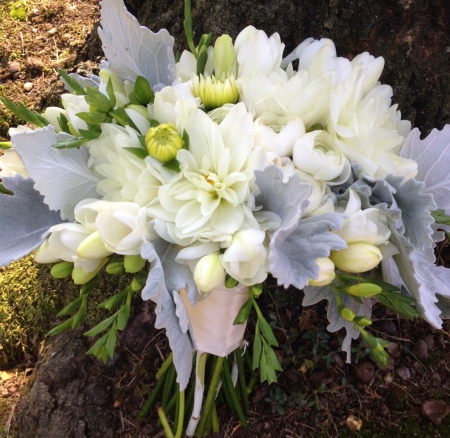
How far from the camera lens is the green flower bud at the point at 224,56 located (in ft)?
2.39

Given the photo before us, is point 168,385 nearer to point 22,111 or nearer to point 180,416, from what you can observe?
point 180,416

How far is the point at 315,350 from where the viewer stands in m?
1.29

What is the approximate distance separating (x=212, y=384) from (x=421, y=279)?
611 millimetres

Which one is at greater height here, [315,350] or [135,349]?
[315,350]

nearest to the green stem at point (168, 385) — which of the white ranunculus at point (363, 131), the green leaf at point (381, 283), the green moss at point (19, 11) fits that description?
the green leaf at point (381, 283)

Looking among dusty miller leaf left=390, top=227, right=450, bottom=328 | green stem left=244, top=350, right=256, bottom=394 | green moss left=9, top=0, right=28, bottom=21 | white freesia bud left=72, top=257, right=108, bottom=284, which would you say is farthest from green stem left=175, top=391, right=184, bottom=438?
green moss left=9, top=0, right=28, bottom=21

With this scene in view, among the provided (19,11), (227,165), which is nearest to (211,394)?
(227,165)

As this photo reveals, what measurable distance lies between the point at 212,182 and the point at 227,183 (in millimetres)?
22

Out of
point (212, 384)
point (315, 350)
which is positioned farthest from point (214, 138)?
point (315, 350)

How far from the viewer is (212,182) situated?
0.64 m

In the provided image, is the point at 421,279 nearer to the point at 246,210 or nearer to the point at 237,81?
the point at 246,210

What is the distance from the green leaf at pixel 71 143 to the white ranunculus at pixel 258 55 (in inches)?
9.9

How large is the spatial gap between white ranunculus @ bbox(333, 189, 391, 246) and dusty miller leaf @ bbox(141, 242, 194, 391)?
0.22m

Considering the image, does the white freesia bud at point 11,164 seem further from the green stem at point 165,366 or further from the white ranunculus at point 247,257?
the green stem at point 165,366
